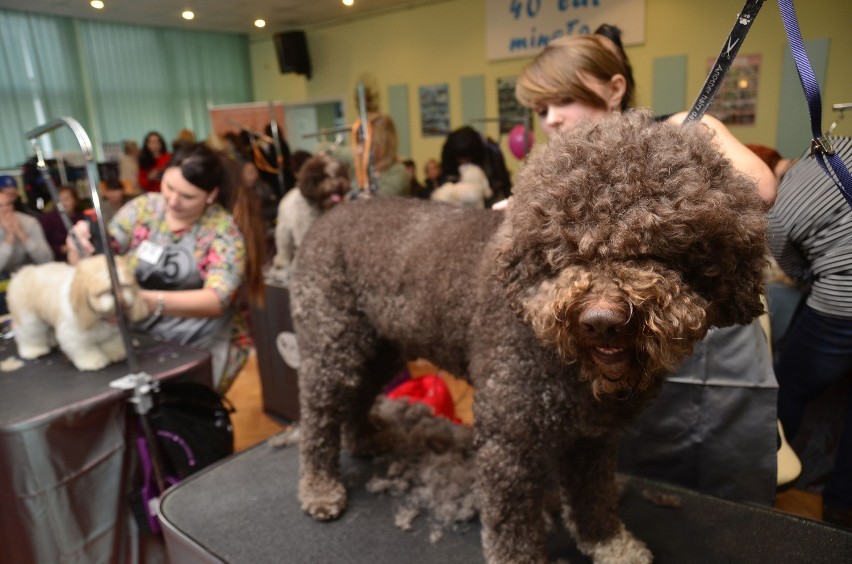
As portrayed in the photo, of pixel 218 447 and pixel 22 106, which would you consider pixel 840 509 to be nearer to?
pixel 218 447

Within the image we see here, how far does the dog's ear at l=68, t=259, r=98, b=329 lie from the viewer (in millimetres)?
1648

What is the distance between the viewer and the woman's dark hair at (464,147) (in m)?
2.57

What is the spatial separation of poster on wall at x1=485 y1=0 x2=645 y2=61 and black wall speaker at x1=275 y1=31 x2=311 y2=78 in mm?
583

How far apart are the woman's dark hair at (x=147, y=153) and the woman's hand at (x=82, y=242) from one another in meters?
0.52

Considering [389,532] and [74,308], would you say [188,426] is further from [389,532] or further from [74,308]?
[389,532]

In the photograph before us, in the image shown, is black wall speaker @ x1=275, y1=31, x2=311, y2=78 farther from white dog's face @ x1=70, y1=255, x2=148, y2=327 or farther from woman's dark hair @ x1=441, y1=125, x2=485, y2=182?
white dog's face @ x1=70, y1=255, x2=148, y2=327

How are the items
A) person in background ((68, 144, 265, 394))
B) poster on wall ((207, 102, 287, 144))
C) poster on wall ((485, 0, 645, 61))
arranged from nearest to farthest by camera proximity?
poster on wall ((485, 0, 645, 61))
person in background ((68, 144, 265, 394))
poster on wall ((207, 102, 287, 144))

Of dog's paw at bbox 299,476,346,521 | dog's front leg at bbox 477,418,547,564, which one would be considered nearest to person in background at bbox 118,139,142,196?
dog's paw at bbox 299,476,346,521

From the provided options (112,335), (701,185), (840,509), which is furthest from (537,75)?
(840,509)

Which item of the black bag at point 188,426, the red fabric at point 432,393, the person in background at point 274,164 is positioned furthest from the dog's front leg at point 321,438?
the person in background at point 274,164

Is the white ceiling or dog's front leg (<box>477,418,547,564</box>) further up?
the white ceiling

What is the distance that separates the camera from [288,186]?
3566mm

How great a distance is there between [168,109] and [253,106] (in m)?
0.42

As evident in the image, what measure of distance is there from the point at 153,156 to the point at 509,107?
158 centimetres
